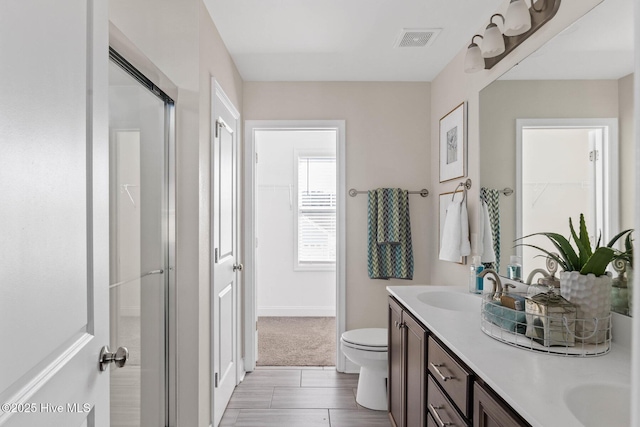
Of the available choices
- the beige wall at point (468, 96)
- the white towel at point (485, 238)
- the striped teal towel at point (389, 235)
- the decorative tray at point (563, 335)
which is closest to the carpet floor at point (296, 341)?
the striped teal towel at point (389, 235)

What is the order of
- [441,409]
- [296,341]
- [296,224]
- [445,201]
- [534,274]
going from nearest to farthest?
[441,409]
[534,274]
[445,201]
[296,341]
[296,224]

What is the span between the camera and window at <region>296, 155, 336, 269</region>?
4.69 meters

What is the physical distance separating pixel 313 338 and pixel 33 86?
11.9 ft

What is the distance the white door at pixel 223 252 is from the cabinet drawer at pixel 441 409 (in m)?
1.26

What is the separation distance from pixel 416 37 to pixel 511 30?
2.60 ft

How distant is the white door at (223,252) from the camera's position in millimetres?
Result: 2256

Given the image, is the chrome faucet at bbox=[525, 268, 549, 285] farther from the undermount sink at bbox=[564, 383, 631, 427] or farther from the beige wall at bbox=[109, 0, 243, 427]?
the beige wall at bbox=[109, 0, 243, 427]

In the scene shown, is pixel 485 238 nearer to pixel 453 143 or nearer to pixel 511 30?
pixel 453 143

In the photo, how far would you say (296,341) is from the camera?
382 centimetres

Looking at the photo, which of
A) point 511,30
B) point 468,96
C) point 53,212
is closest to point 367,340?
point 468,96

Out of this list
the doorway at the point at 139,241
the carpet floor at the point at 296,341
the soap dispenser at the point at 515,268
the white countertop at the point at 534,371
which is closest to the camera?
the white countertop at the point at 534,371

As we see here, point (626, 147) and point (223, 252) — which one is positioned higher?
point (626, 147)

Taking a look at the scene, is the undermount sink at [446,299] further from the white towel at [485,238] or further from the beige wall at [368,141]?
the beige wall at [368,141]

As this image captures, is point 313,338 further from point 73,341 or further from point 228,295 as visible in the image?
point 73,341
